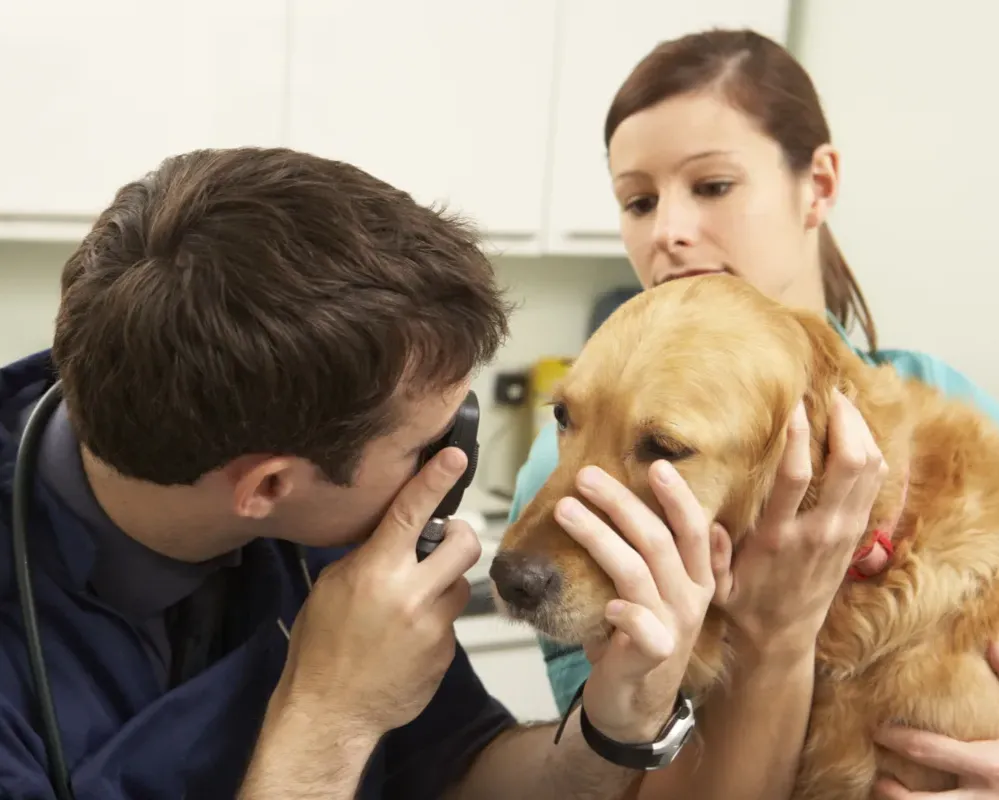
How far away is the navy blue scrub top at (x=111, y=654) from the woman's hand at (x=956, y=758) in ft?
2.11

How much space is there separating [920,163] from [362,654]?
87.4 inches

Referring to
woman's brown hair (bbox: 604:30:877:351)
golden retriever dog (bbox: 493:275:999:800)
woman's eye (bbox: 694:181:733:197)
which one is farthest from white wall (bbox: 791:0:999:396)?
golden retriever dog (bbox: 493:275:999:800)

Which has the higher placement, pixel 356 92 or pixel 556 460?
pixel 356 92

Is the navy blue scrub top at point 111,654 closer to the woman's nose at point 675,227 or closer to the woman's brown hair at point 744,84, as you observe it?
the woman's nose at point 675,227

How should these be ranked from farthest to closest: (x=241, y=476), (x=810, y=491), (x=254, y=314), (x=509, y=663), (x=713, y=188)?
(x=509, y=663) → (x=713, y=188) → (x=810, y=491) → (x=241, y=476) → (x=254, y=314)

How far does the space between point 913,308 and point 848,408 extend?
1.70 metres

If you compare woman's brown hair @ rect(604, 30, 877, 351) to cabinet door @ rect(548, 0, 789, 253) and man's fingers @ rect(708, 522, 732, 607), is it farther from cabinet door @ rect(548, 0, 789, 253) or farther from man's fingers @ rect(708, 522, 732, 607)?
cabinet door @ rect(548, 0, 789, 253)

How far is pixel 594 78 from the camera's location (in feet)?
9.39

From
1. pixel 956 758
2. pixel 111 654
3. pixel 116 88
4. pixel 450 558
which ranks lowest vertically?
pixel 956 758

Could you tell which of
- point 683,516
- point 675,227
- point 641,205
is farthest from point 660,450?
point 641,205

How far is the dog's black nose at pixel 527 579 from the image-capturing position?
1.10m

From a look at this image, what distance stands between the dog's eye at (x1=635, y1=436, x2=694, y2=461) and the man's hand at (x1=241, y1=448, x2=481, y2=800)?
0.66 ft

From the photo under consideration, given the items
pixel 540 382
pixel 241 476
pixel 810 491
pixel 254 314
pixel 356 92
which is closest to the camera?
pixel 254 314

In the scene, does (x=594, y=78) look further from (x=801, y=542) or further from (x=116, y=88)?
(x=801, y=542)
